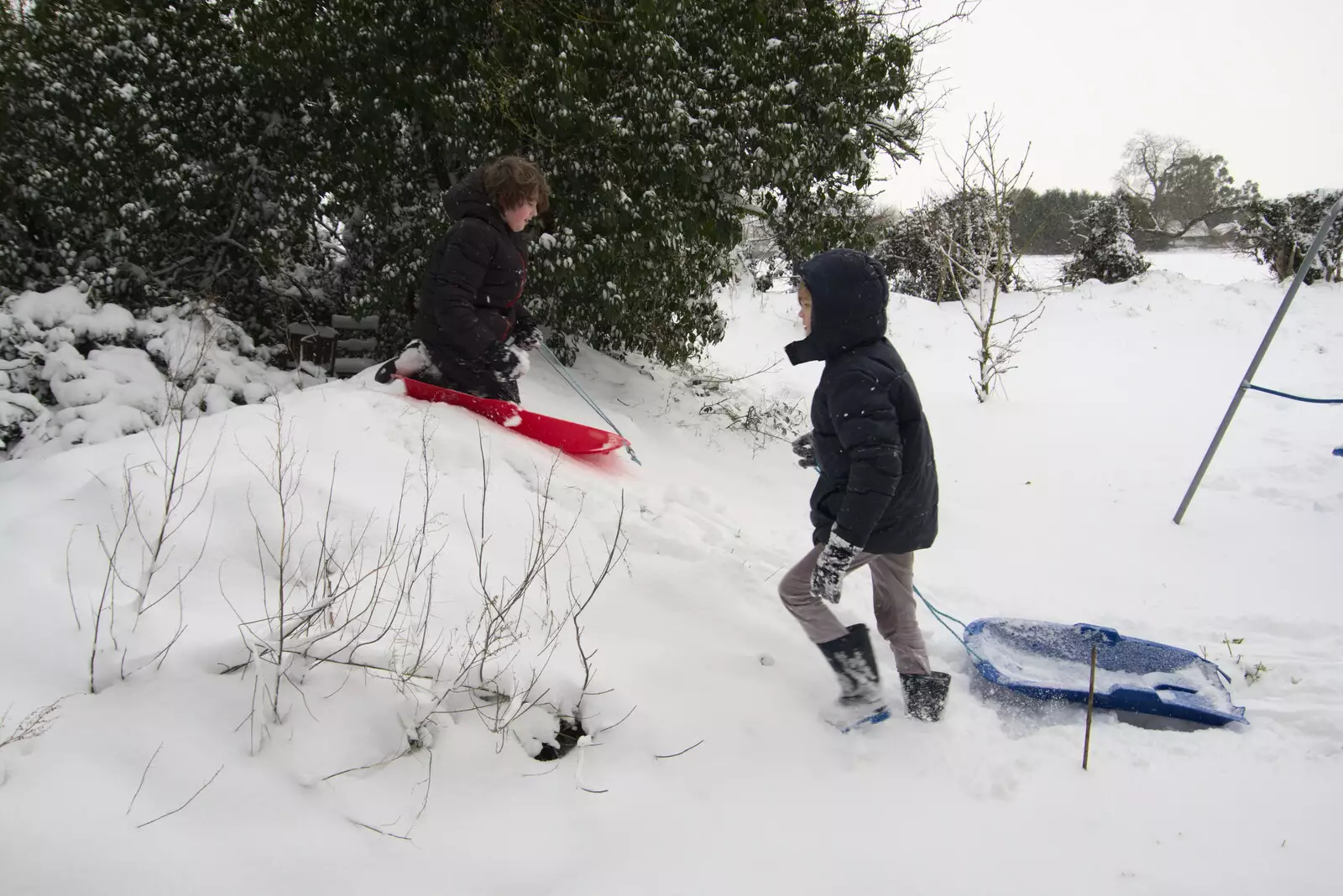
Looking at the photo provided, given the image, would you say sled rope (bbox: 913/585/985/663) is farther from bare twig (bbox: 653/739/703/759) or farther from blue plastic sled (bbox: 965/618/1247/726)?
bare twig (bbox: 653/739/703/759)

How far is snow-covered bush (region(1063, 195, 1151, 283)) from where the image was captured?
15328mm

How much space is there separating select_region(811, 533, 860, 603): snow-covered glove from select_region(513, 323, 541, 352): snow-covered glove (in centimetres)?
250

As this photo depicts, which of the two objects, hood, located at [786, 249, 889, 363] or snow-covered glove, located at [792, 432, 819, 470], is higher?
hood, located at [786, 249, 889, 363]

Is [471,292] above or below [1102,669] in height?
above

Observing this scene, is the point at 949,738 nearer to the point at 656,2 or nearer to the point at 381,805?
the point at 381,805

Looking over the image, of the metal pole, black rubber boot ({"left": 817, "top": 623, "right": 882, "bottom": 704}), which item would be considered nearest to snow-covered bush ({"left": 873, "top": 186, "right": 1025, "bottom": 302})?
the metal pole

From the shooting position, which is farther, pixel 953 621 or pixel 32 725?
pixel 953 621

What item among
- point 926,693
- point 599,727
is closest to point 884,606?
point 926,693

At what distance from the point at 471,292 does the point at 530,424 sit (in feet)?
2.69

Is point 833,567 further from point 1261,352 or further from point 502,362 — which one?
point 1261,352

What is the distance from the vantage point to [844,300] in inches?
96.7

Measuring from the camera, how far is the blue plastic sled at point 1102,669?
2936mm

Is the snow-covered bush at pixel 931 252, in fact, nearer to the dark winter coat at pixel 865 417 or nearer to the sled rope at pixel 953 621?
the sled rope at pixel 953 621

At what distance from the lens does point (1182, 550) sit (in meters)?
4.99
